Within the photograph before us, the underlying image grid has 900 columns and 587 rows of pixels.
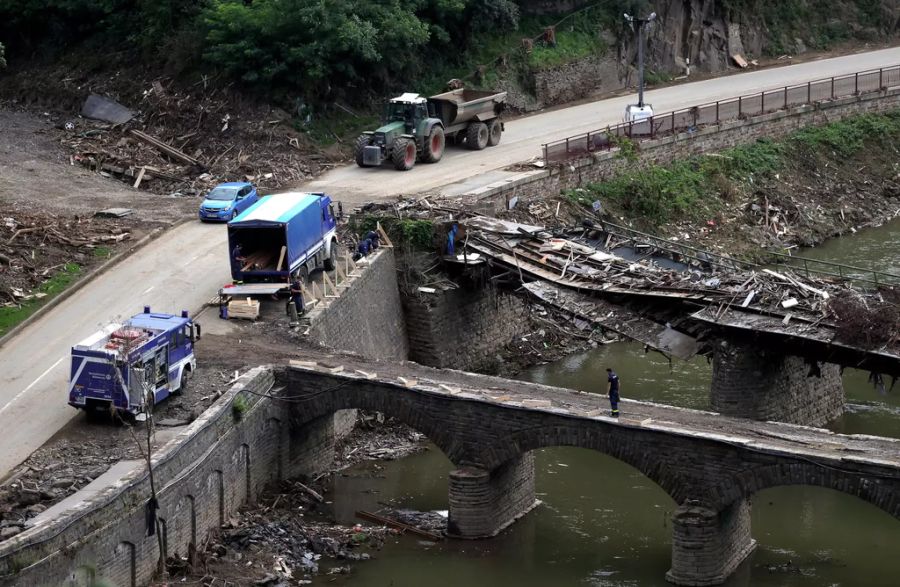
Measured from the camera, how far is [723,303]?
3841cm

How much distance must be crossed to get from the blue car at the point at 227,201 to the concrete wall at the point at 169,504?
11.9 m

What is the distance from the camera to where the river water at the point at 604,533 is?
32844mm

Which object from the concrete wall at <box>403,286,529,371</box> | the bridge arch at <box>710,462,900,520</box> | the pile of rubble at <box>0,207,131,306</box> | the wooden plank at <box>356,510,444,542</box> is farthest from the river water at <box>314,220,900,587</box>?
the pile of rubble at <box>0,207,131,306</box>

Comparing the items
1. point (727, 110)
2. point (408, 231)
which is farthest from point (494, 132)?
point (408, 231)

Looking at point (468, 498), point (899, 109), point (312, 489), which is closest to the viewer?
point (468, 498)

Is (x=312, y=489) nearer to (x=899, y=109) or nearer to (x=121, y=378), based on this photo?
(x=121, y=378)

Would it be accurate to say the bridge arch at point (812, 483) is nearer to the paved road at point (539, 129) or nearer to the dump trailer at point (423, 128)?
the paved road at point (539, 129)

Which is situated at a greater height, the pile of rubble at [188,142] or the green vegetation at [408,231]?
the pile of rubble at [188,142]

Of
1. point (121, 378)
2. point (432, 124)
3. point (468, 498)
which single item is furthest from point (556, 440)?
point (432, 124)

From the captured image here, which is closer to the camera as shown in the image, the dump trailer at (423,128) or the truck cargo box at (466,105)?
the dump trailer at (423,128)

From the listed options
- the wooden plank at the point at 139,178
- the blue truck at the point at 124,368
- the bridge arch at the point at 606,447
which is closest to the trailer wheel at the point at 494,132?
the wooden plank at the point at 139,178

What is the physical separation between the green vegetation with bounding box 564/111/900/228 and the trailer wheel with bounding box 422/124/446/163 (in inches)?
181

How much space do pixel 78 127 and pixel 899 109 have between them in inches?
1315

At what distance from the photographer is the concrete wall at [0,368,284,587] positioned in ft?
90.0
